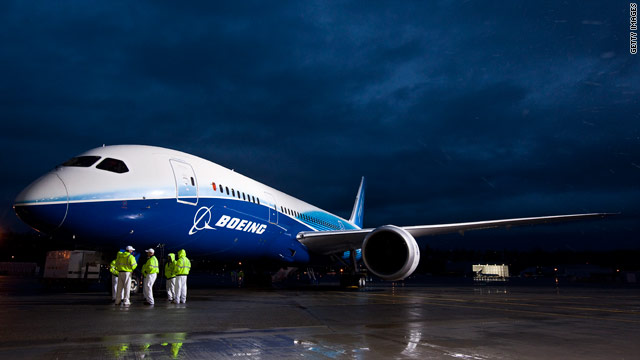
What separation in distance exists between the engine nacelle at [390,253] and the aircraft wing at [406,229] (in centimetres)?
106

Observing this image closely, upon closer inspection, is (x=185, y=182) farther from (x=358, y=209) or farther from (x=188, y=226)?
(x=358, y=209)

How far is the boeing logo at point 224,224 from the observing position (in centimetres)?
1274

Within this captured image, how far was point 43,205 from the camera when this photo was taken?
9602mm

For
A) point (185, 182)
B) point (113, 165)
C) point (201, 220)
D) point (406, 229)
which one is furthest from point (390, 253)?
point (113, 165)

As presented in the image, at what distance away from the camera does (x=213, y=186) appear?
13.6 meters

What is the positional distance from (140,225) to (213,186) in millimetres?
2859

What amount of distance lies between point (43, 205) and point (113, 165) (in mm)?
1925

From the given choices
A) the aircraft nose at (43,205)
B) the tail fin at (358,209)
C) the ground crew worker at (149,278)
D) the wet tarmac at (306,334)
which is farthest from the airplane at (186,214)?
the tail fin at (358,209)

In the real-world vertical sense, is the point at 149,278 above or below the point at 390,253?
below

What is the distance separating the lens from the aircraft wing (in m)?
17.3

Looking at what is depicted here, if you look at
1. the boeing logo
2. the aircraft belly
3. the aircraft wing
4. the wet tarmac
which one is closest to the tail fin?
the aircraft wing

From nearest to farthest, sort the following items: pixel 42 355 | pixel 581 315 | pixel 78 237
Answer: pixel 42 355 → pixel 581 315 → pixel 78 237

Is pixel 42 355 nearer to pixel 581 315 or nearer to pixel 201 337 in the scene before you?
pixel 201 337

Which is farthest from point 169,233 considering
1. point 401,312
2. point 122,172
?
point 401,312
